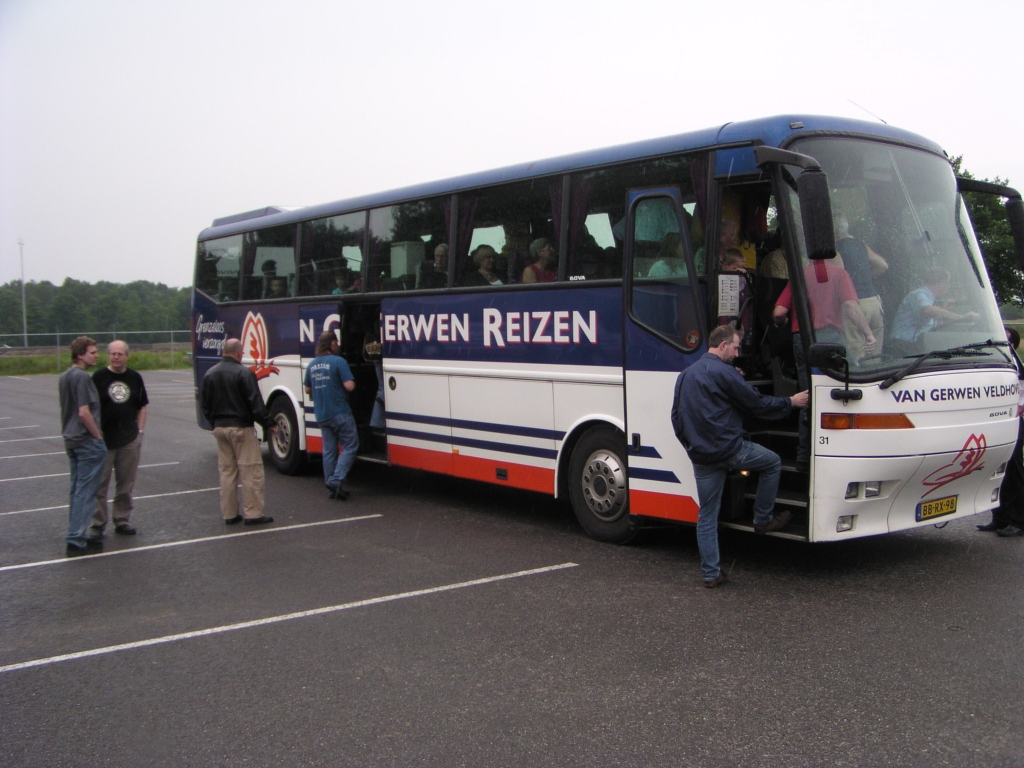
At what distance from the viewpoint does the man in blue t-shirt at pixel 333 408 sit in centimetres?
1053

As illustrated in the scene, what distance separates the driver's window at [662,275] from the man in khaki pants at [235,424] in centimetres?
396

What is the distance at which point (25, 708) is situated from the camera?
4.84 m

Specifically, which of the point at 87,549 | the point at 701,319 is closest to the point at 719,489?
the point at 701,319

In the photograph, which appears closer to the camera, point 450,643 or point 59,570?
point 450,643

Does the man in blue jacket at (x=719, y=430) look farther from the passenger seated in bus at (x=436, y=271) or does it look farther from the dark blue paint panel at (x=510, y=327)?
the passenger seated in bus at (x=436, y=271)

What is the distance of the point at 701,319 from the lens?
22.9 ft

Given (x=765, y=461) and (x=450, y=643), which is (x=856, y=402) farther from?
(x=450, y=643)

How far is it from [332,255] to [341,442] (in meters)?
2.33

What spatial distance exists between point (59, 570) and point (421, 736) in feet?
15.7

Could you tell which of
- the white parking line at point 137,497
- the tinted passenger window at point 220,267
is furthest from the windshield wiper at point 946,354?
the tinted passenger window at point 220,267

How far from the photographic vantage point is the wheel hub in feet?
25.6

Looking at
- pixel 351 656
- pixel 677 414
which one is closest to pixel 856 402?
pixel 677 414

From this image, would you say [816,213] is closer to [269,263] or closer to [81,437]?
[81,437]

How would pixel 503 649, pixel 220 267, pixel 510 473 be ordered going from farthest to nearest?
pixel 220 267 < pixel 510 473 < pixel 503 649
